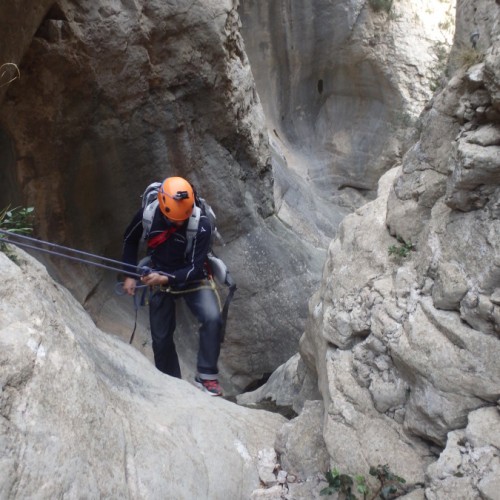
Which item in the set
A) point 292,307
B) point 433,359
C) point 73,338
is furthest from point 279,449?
point 292,307

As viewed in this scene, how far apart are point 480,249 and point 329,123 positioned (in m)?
10.3

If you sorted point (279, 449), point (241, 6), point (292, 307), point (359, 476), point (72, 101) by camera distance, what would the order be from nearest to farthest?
1. point (359, 476)
2. point (279, 449)
3. point (72, 101)
4. point (292, 307)
5. point (241, 6)

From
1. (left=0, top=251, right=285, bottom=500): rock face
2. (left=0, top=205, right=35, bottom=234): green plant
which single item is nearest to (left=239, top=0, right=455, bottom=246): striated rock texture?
(left=0, top=205, right=35, bottom=234): green plant

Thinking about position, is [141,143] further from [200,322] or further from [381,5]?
[381,5]

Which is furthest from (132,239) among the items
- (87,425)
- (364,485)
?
(364,485)

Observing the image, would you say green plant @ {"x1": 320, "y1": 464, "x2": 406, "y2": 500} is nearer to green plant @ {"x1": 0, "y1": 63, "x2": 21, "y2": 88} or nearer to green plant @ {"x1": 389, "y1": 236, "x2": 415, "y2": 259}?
green plant @ {"x1": 389, "y1": 236, "x2": 415, "y2": 259}

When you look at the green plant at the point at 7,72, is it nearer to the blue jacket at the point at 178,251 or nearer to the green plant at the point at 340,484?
the blue jacket at the point at 178,251

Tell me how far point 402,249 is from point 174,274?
2052 mm

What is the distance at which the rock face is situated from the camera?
2.27 meters

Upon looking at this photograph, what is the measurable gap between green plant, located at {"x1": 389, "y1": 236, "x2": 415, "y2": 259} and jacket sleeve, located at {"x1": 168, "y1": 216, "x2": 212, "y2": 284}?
1.75m

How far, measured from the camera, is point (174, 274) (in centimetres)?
473

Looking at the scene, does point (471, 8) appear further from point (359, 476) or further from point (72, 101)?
point (72, 101)

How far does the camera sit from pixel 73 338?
286 centimetres

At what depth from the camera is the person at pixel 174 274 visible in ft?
14.8
